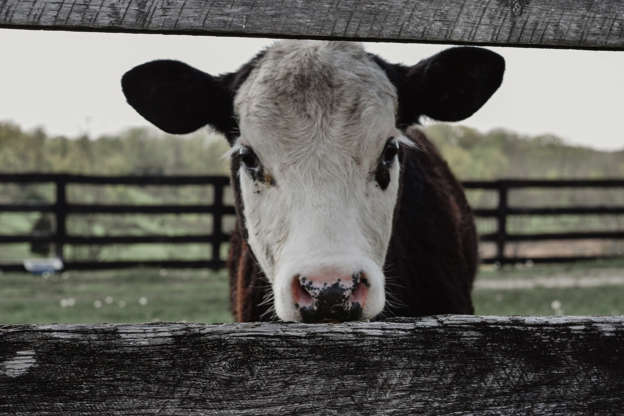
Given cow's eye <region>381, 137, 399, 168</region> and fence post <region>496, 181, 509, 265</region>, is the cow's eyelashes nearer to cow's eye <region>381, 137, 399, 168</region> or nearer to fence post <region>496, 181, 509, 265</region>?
cow's eye <region>381, 137, 399, 168</region>

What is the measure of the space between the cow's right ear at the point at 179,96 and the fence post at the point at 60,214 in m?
9.69

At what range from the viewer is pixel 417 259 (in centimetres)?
317

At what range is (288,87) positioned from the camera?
2.41 m

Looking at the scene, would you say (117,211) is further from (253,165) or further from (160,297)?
(253,165)

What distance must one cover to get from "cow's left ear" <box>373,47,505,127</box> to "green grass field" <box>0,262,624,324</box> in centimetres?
479

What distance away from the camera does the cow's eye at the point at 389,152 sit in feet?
7.98

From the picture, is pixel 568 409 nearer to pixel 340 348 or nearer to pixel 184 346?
pixel 340 348

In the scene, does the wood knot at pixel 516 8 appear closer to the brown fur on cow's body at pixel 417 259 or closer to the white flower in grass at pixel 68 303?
the brown fur on cow's body at pixel 417 259

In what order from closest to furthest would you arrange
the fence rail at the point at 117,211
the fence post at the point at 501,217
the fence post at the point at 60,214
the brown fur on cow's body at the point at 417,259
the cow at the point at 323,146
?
1. the cow at the point at 323,146
2. the brown fur on cow's body at the point at 417,259
3. the fence rail at the point at 117,211
4. the fence post at the point at 60,214
5. the fence post at the point at 501,217

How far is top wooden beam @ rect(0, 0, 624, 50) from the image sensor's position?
1226mm

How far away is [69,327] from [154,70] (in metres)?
1.46

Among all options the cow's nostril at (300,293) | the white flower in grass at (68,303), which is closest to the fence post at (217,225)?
the white flower in grass at (68,303)

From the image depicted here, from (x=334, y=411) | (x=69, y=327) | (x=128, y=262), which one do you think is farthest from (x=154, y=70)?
(x=128, y=262)

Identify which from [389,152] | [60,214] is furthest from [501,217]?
[389,152]
